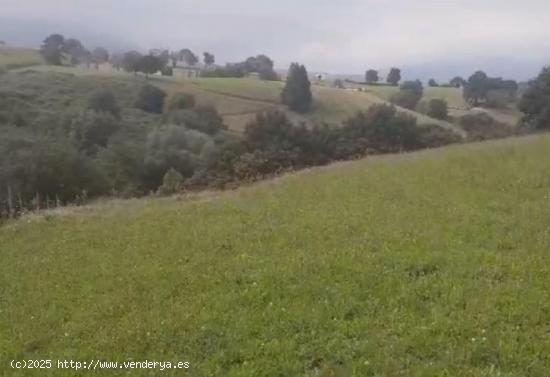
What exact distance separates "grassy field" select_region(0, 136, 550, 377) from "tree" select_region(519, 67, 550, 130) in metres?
28.5

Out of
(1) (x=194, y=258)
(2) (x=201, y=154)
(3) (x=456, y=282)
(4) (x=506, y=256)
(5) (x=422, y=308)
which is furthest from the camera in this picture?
(2) (x=201, y=154)

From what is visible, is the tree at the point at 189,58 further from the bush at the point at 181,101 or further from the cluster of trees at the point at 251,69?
the bush at the point at 181,101

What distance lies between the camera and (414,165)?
19391 millimetres

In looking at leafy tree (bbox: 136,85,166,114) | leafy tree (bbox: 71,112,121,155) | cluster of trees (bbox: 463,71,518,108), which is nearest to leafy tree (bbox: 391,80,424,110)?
cluster of trees (bbox: 463,71,518,108)

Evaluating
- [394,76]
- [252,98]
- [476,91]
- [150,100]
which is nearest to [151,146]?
[150,100]

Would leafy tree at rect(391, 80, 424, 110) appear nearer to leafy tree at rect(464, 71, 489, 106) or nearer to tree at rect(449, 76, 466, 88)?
leafy tree at rect(464, 71, 489, 106)

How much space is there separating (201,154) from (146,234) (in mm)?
38735

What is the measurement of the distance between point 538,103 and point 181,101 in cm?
4506

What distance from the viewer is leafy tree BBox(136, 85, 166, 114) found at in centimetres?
7856

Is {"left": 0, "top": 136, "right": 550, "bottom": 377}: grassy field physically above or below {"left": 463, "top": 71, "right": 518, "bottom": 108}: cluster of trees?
above

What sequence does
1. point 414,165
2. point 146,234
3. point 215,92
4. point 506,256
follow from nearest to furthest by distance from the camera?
point 506,256
point 146,234
point 414,165
point 215,92

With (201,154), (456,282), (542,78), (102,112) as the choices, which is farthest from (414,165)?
(102,112)

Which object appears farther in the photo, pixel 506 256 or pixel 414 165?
pixel 414 165

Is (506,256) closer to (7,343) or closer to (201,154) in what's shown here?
(7,343)
